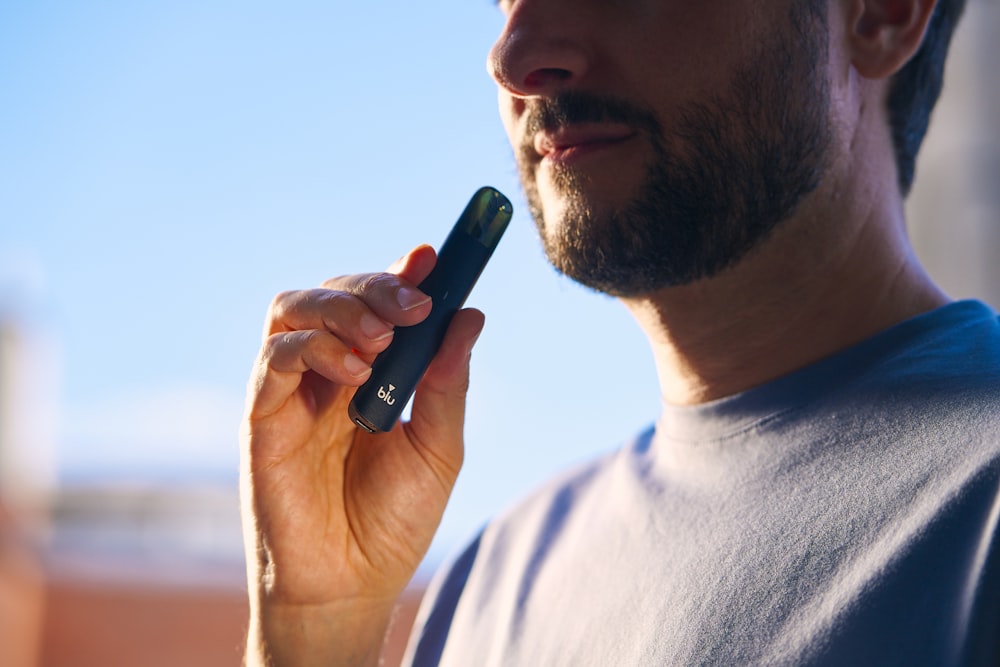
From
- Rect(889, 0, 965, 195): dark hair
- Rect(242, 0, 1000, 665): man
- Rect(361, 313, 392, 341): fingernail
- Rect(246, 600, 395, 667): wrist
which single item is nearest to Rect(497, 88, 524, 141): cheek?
Rect(242, 0, 1000, 665): man

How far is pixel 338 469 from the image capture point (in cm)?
103

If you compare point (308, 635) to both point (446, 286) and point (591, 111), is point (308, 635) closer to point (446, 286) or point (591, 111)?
point (446, 286)

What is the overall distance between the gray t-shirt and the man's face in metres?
0.16

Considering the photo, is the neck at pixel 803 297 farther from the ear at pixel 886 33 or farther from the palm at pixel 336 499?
the palm at pixel 336 499

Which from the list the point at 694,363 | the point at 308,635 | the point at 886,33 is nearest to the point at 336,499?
the point at 308,635

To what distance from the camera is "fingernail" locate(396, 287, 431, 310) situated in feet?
2.80

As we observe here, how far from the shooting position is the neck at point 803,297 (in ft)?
3.03

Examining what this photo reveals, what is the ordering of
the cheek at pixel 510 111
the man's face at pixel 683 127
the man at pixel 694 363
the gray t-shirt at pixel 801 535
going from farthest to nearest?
the cheek at pixel 510 111
the man's face at pixel 683 127
the man at pixel 694 363
the gray t-shirt at pixel 801 535

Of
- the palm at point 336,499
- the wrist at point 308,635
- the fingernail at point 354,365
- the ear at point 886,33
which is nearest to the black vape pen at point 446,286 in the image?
the fingernail at point 354,365

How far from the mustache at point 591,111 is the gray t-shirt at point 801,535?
0.28 meters

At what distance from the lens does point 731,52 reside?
0.91m

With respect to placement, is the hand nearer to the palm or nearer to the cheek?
the palm

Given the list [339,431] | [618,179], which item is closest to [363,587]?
[339,431]

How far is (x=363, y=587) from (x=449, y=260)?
0.38 meters
